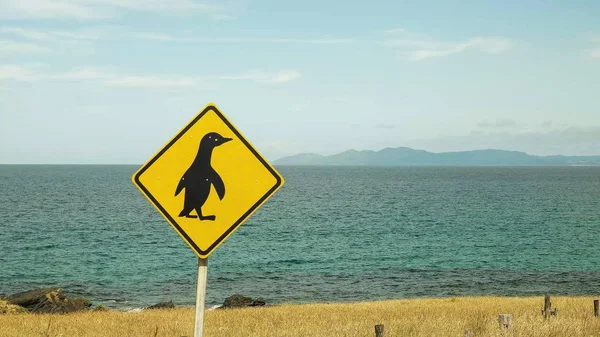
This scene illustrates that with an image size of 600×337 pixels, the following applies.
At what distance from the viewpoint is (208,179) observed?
5824mm

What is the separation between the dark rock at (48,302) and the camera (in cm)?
2616

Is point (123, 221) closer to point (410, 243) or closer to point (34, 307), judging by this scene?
point (410, 243)

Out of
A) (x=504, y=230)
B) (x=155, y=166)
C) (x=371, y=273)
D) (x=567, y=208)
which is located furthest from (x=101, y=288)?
(x=567, y=208)

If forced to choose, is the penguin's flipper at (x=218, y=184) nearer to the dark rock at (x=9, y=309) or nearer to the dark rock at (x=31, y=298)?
the dark rock at (x=9, y=309)

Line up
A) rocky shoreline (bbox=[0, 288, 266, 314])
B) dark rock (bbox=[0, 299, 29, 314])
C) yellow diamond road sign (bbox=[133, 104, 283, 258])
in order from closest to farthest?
yellow diamond road sign (bbox=[133, 104, 283, 258]) → dark rock (bbox=[0, 299, 29, 314]) → rocky shoreline (bbox=[0, 288, 266, 314])

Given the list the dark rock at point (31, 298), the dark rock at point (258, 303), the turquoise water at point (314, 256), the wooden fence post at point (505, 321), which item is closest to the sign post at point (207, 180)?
the wooden fence post at point (505, 321)

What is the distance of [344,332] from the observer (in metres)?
12.7

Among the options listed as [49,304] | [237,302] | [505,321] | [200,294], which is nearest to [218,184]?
[200,294]

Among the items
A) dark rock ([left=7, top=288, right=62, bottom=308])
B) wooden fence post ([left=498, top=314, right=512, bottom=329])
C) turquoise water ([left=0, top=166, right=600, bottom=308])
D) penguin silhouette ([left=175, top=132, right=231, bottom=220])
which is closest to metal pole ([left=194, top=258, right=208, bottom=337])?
penguin silhouette ([left=175, top=132, right=231, bottom=220])

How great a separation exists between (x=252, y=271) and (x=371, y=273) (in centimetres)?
817

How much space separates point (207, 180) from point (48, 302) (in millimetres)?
23987

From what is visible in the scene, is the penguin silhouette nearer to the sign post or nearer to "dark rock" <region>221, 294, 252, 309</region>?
the sign post

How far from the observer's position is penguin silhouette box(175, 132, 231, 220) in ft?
18.9

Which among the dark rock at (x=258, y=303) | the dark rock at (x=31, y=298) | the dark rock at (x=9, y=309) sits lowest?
the dark rock at (x=258, y=303)
